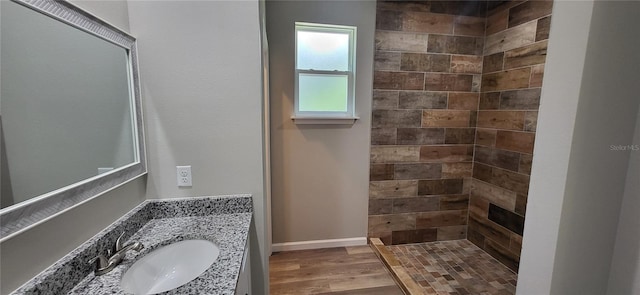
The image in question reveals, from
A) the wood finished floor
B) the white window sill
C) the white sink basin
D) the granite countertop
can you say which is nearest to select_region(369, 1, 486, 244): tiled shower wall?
the white window sill

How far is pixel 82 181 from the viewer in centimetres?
92

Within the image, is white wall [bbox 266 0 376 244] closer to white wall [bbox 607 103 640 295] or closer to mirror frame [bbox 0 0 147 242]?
mirror frame [bbox 0 0 147 242]

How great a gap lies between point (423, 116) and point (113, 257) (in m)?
2.72

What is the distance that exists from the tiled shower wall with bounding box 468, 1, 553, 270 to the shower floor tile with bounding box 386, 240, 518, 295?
0.49 feet

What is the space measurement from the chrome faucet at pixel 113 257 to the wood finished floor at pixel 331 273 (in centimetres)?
134

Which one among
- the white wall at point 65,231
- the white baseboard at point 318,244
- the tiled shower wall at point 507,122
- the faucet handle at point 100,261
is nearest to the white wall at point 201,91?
the white wall at point 65,231

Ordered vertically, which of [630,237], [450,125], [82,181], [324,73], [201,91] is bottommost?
[630,237]

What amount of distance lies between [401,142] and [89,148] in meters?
2.50

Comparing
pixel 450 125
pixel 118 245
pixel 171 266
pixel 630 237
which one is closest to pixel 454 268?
pixel 450 125

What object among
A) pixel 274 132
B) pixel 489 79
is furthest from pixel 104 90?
pixel 489 79

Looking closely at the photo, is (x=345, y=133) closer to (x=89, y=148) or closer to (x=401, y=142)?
(x=401, y=142)

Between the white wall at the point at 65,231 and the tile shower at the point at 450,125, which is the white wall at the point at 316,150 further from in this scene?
the white wall at the point at 65,231

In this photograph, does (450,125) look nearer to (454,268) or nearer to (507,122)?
(507,122)

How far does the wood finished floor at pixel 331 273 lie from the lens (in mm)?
2092
